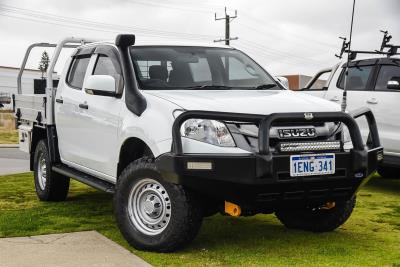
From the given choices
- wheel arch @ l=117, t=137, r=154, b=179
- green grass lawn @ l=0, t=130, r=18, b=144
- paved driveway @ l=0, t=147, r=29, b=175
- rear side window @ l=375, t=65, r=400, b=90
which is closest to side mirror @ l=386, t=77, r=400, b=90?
rear side window @ l=375, t=65, r=400, b=90

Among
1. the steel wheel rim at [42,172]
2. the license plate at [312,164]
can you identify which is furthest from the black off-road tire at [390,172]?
the license plate at [312,164]

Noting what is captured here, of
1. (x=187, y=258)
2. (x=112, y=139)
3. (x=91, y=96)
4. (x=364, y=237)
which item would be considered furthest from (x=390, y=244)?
(x=91, y=96)

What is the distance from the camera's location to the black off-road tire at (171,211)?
187 inches

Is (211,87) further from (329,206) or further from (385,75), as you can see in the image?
(385,75)

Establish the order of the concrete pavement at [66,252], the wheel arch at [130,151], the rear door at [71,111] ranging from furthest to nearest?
the rear door at [71,111] < the wheel arch at [130,151] < the concrete pavement at [66,252]

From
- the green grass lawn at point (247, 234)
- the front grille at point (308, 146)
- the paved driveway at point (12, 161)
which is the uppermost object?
the front grille at point (308, 146)

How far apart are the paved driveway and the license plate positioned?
Result: 7.55m

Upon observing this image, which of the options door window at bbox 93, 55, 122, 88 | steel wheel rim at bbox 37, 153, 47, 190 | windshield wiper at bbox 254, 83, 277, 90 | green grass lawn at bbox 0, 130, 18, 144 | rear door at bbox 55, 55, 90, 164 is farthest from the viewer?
green grass lawn at bbox 0, 130, 18, 144

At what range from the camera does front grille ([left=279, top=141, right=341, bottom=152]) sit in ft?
15.1

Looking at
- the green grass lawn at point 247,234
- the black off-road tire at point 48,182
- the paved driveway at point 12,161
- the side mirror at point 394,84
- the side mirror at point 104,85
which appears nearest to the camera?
the green grass lawn at point 247,234

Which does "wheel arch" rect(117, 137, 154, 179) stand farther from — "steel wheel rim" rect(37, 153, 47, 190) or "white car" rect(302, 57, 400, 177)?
"white car" rect(302, 57, 400, 177)

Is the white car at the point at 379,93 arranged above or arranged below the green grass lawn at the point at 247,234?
above

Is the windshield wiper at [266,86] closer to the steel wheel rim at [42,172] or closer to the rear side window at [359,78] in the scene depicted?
the steel wheel rim at [42,172]

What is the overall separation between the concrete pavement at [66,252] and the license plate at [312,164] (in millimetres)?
1325
